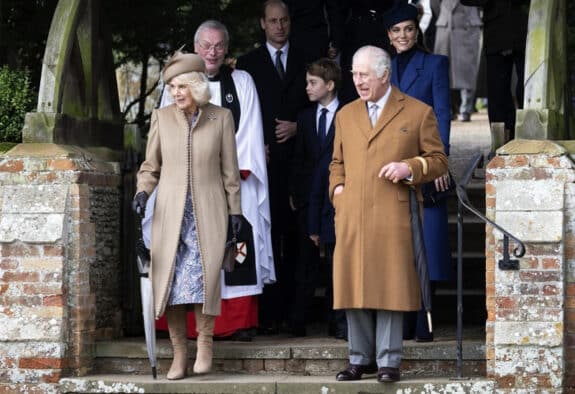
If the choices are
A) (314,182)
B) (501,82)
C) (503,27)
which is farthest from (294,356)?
(503,27)

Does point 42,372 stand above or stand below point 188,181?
below

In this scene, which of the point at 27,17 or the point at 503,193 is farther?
the point at 27,17

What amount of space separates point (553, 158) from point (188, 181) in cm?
208

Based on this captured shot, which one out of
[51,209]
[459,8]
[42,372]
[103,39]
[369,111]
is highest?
[459,8]

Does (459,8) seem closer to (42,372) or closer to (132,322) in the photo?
(132,322)

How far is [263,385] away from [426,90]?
2067 mm

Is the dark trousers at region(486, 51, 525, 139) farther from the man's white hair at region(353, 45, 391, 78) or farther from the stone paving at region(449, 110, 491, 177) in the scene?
the man's white hair at region(353, 45, 391, 78)

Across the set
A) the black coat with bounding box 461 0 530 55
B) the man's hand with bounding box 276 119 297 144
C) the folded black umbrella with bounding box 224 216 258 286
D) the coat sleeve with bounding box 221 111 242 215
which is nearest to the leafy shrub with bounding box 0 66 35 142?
the coat sleeve with bounding box 221 111 242 215

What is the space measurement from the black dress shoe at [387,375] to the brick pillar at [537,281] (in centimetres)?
56

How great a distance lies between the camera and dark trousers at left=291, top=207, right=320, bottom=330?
375 inches

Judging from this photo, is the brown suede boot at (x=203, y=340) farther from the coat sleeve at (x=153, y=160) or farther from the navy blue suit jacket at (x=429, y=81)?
the navy blue suit jacket at (x=429, y=81)

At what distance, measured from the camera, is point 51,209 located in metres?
8.92

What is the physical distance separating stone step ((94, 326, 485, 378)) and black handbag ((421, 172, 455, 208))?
2.75 ft

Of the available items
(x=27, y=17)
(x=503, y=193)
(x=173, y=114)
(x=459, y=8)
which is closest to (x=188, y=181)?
(x=173, y=114)
